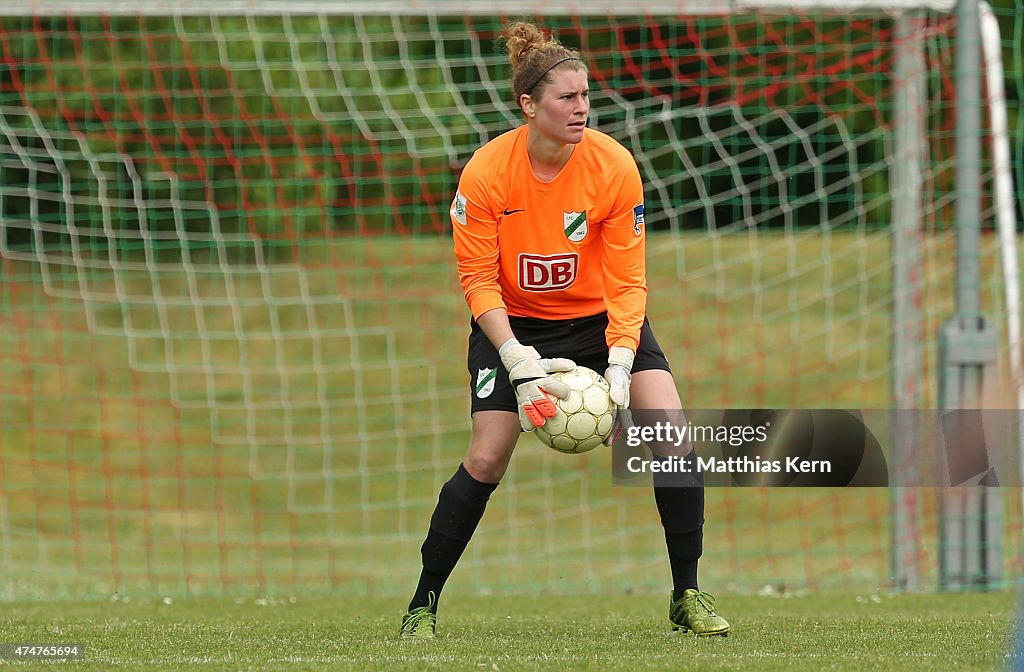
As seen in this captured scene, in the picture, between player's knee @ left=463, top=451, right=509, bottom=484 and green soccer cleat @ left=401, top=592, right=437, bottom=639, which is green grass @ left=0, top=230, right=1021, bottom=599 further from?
player's knee @ left=463, top=451, right=509, bottom=484

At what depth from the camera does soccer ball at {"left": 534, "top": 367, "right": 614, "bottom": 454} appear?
4480 millimetres

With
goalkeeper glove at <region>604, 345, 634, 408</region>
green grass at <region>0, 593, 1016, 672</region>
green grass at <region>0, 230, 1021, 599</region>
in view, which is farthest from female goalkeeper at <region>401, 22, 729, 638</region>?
green grass at <region>0, 230, 1021, 599</region>

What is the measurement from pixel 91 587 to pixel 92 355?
582 centimetres

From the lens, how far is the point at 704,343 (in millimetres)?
12242

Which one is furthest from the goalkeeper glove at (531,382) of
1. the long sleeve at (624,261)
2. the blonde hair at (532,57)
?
the blonde hair at (532,57)

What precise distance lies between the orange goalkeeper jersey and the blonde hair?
7.4 inches

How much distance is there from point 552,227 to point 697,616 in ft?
4.55

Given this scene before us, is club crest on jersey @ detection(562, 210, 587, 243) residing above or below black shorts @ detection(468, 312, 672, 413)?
above

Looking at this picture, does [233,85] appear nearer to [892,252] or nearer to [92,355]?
[92,355]

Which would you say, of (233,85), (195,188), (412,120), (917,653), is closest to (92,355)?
(195,188)

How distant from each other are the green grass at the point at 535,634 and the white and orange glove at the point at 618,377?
0.76m

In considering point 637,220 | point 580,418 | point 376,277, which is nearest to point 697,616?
point 580,418

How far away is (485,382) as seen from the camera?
480 cm

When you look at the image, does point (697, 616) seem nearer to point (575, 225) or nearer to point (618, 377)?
point (618, 377)
